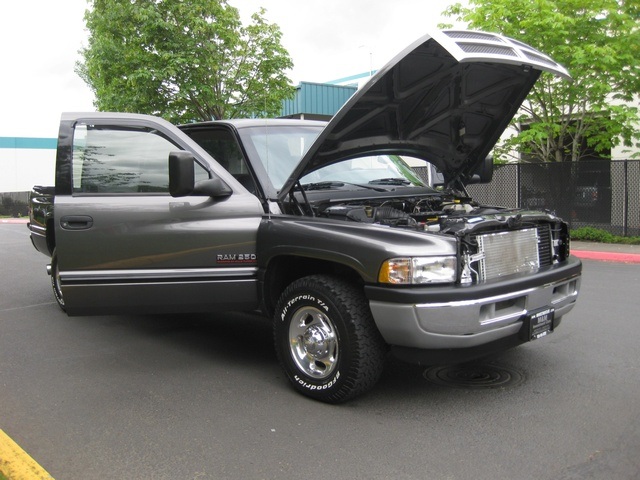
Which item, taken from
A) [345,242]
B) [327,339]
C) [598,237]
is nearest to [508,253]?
[345,242]

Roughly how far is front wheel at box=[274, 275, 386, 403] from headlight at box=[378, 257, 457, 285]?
1.16ft

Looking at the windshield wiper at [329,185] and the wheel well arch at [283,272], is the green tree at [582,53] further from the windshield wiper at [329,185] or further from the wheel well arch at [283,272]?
the wheel well arch at [283,272]

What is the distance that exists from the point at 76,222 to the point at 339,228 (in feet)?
6.81

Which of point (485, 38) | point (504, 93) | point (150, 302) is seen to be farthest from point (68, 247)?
point (504, 93)

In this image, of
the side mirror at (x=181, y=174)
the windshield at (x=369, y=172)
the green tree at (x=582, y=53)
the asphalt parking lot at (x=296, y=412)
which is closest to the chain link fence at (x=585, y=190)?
the green tree at (x=582, y=53)

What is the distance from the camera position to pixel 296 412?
3.88 metres

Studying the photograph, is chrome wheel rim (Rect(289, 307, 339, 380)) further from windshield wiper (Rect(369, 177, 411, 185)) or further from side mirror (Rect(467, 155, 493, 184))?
side mirror (Rect(467, 155, 493, 184))

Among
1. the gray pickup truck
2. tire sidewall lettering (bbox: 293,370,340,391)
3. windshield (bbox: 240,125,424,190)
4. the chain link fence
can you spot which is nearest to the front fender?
the gray pickup truck

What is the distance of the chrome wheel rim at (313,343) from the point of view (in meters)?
3.91

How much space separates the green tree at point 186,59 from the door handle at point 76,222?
36.6 ft

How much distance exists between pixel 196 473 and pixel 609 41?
44.7 feet

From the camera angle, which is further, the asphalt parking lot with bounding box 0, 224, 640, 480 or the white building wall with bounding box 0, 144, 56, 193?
the white building wall with bounding box 0, 144, 56, 193

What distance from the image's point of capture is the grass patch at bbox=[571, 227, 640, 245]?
14.0m

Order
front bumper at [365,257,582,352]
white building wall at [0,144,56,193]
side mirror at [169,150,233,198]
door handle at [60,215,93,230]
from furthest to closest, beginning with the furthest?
white building wall at [0,144,56,193] < door handle at [60,215,93,230] < side mirror at [169,150,233,198] < front bumper at [365,257,582,352]
